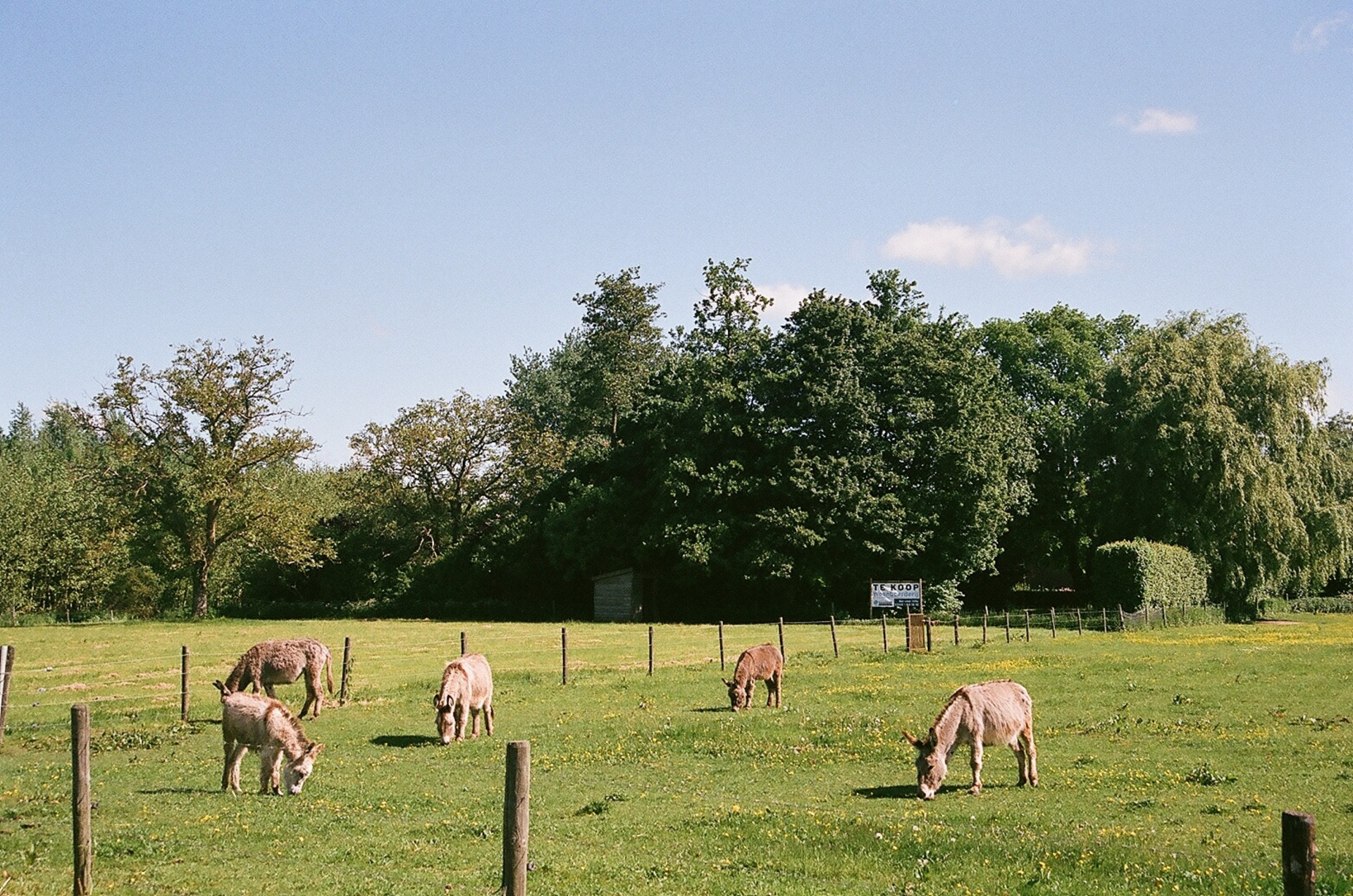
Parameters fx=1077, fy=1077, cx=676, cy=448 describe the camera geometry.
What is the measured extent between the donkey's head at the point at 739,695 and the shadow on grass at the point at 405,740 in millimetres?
7118

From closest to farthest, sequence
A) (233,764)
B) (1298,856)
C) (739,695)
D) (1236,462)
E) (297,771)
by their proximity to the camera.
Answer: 1. (1298,856)
2. (297,771)
3. (233,764)
4. (739,695)
5. (1236,462)

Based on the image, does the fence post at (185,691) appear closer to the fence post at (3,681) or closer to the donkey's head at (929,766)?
the fence post at (3,681)

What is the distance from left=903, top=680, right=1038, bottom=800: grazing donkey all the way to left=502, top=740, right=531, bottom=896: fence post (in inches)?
358

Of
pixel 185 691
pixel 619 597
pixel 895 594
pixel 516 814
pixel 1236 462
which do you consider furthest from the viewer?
pixel 619 597

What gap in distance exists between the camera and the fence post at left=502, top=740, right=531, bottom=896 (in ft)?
24.3

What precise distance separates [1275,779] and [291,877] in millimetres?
13412

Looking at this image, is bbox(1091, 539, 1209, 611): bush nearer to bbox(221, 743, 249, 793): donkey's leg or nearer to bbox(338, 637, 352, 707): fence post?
bbox(338, 637, 352, 707): fence post

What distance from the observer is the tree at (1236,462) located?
59500 millimetres

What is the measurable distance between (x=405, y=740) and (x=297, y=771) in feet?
17.9

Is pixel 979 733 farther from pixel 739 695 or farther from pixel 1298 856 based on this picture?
pixel 1298 856

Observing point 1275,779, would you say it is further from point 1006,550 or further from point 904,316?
point 1006,550

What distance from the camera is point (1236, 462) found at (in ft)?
195

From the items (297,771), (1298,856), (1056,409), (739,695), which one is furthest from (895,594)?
(1056,409)

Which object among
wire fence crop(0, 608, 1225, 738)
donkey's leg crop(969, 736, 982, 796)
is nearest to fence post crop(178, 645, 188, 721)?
wire fence crop(0, 608, 1225, 738)
